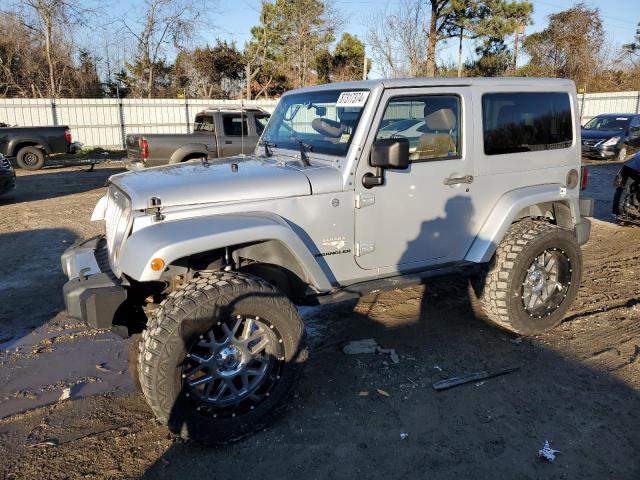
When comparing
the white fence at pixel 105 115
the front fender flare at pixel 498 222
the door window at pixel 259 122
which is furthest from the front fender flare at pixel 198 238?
the white fence at pixel 105 115

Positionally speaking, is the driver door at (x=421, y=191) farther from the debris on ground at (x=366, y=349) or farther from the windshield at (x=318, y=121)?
the debris on ground at (x=366, y=349)

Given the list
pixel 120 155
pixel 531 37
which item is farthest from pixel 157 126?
pixel 531 37

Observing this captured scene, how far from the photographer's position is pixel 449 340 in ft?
14.9

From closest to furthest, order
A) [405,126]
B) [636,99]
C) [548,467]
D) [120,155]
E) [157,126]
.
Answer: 1. [548,467]
2. [405,126]
3. [120,155]
4. [157,126]
5. [636,99]

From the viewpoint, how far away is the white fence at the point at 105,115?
2012 centimetres

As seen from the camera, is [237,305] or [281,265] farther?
[281,265]

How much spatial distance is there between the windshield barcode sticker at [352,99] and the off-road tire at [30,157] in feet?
45.7

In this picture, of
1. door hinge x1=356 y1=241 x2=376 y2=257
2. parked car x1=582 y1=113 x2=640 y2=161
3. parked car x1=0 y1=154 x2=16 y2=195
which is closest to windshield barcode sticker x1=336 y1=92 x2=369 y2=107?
door hinge x1=356 y1=241 x2=376 y2=257

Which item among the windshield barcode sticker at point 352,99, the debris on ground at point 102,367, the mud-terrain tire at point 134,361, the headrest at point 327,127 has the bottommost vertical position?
the debris on ground at point 102,367

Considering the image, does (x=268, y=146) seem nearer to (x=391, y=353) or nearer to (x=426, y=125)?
(x=426, y=125)

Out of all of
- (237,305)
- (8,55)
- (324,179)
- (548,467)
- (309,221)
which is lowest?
(548,467)

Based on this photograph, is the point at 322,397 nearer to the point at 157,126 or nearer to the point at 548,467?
the point at 548,467

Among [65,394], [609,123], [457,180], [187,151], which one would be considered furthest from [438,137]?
[609,123]

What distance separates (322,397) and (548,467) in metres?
1.47
